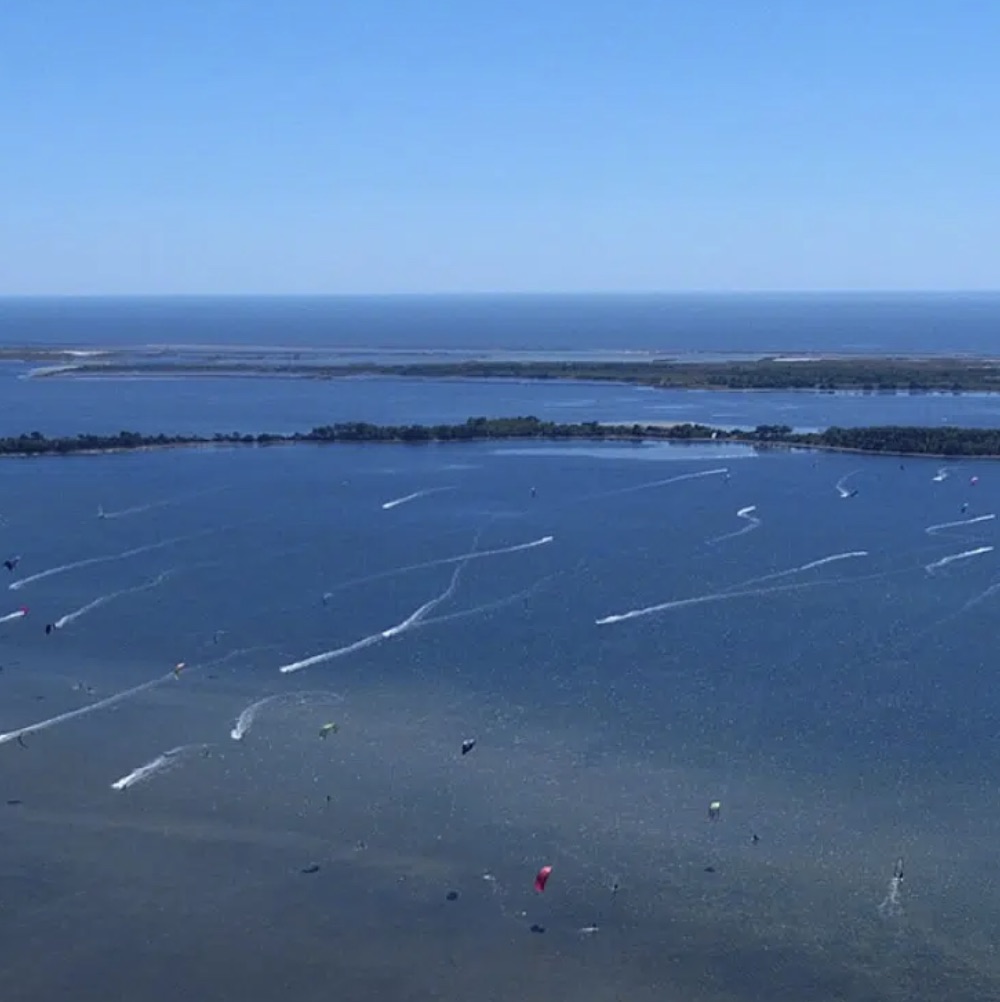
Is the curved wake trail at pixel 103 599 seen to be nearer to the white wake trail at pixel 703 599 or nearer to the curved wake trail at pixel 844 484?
the white wake trail at pixel 703 599

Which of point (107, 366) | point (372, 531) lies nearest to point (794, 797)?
point (372, 531)

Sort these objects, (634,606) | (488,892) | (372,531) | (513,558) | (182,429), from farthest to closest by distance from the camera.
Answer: (182,429) < (372,531) < (513,558) < (634,606) < (488,892)

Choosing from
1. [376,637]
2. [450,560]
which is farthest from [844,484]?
[376,637]

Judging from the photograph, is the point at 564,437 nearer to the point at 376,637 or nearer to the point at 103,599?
the point at 103,599

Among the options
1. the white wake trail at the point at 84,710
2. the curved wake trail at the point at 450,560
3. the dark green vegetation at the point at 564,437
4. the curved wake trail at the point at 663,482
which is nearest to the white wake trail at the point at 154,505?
the curved wake trail at the point at 450,560

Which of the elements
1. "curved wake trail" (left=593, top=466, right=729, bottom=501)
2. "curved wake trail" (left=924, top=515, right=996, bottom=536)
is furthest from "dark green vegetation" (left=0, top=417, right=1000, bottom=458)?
"curved wake trail" (left=924, top=515, right=996, bottom=536)

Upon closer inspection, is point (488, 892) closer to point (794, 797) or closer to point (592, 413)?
point (794, 797)
